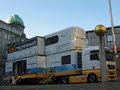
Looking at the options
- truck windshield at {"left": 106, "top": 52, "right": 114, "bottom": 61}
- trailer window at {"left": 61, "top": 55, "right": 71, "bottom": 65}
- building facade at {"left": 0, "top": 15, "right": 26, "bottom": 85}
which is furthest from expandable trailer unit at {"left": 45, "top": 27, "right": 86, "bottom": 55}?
building facade at {"left": 0, "top": 15, "right": 26, "bottom": 85}

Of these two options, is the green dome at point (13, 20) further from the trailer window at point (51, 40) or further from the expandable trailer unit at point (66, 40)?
the expandable trailer unit at point (66, 40)

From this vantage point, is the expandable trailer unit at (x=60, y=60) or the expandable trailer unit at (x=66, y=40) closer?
the expandable trailer unit at (x=60, y=60)

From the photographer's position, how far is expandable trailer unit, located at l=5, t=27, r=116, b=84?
15508mm

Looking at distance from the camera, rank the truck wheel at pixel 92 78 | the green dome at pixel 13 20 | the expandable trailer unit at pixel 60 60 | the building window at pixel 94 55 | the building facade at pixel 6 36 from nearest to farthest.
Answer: the truck wheel at pixel 92 78, the building window at pixel 94 55, the expandable trailer unit at pixel 60 60, the building facade at pixel 6 36, the green dome at pixel 13 20

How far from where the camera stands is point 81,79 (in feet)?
51.5

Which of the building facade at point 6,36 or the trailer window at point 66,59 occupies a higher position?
the building facade at point 6,36

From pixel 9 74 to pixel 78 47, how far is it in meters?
11.6

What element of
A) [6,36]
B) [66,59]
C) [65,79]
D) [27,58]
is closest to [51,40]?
[66,59]

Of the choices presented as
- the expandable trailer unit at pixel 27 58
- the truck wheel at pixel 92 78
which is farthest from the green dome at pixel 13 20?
the truck wheel at pixel 92 78

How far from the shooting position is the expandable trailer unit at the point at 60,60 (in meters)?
15.5

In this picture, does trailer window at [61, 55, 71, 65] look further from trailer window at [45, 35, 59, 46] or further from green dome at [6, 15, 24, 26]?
green dome at [6, 15, 24, 26]

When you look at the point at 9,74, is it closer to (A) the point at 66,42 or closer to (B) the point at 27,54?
(B) the point at 27,54

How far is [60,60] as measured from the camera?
18062mm

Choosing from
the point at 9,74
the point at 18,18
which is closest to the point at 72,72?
the point at 9,74
